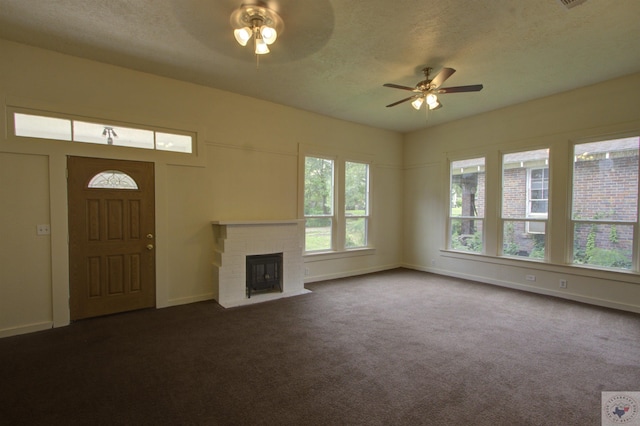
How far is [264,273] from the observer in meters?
4.69

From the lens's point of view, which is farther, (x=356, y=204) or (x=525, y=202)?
(x=356, y=204)

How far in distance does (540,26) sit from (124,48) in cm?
432

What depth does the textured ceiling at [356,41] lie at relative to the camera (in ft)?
8.61

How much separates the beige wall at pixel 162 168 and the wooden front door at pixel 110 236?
0.33 ft

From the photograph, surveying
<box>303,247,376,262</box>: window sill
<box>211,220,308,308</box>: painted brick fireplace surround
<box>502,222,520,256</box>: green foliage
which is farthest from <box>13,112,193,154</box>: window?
<box>502,222,520,256</box>: green foliage

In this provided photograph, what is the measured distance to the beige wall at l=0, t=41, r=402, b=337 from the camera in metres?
3.25

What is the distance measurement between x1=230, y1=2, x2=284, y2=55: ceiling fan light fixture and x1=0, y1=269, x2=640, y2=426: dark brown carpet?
2.88 metres

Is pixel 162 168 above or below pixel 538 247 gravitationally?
above

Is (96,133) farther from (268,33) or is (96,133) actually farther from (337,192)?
(337,192)

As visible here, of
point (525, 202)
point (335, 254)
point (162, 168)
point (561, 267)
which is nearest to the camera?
point (162, 168)

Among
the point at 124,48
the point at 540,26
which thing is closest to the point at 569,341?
the point at 540,26

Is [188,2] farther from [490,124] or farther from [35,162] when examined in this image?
[490,124]

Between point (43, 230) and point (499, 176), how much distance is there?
6.69 metres

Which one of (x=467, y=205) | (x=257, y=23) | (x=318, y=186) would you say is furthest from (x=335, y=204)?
(x=257, y=23)
